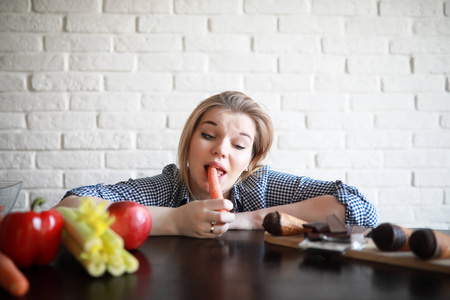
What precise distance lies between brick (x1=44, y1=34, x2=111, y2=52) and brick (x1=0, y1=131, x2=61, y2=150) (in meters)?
0.42

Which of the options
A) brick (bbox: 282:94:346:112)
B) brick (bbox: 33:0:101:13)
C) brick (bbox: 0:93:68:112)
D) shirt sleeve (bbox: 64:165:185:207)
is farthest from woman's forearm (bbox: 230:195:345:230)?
brick (bbox: 33:0:101:13)

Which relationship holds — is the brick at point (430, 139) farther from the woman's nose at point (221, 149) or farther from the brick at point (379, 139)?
the woman's nose at point (221, 149)

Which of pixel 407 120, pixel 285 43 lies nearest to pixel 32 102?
pixel 285 43

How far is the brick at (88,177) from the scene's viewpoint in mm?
1966

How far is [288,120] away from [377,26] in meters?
0.68

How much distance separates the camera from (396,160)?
2.11m

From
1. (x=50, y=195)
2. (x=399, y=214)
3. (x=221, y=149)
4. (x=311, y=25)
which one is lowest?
(x=399, y=214)

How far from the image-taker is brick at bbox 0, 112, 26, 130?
1.94 m

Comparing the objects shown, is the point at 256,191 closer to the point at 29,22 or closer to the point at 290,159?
the point at 290,159

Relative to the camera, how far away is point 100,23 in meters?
1.99

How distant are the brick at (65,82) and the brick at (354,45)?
1167mm

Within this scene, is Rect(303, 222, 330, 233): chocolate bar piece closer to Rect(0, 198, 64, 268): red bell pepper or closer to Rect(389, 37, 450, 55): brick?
Rect(0, 198, 64, 268): red bell pepper

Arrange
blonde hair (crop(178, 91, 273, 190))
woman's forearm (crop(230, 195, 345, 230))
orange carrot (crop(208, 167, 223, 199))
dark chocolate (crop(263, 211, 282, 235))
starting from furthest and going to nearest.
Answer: blonde hair (crop(178, 91, 273, 190)), woman's forearm (crop(230, 195, 345, 230)), orange carrot (crop(208, 167, 223, 199)), dark chocolate (crop(263, 211, 282, 235))

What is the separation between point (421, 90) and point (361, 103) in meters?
0.33
